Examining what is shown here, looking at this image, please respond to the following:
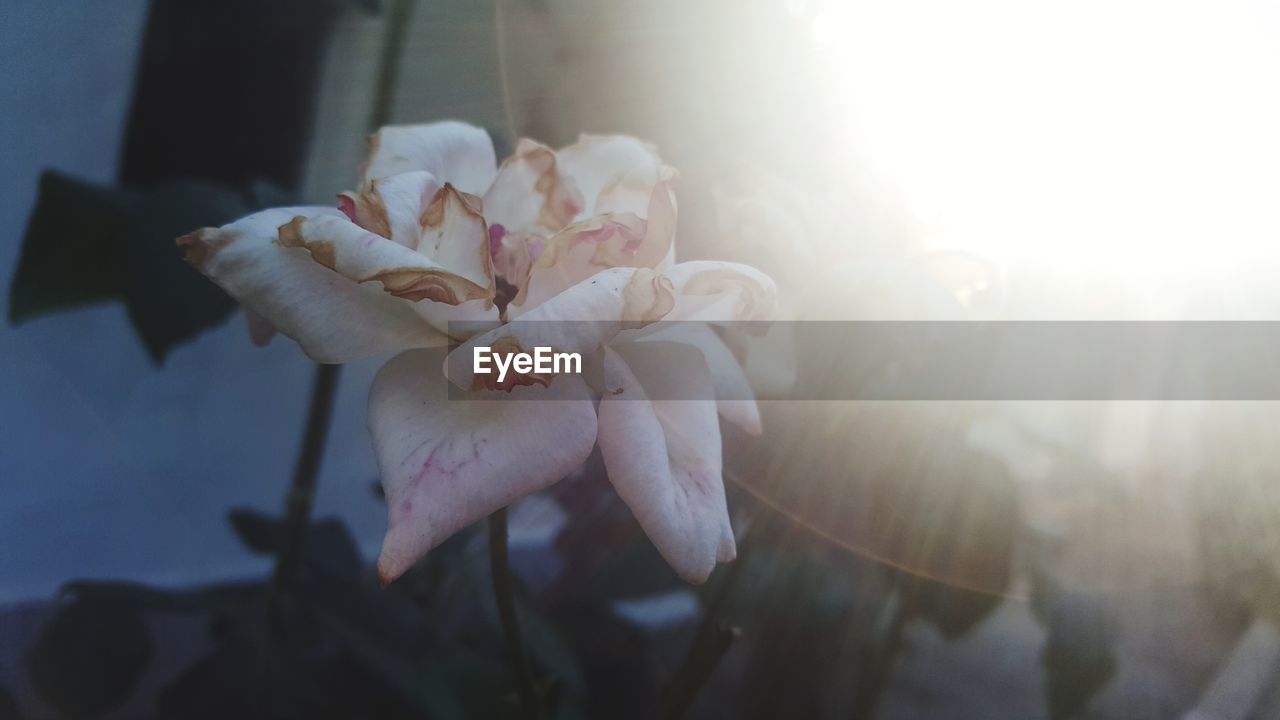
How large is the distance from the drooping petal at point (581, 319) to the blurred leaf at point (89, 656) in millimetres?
318

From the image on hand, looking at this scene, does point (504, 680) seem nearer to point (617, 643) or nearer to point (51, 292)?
point (617, 643)

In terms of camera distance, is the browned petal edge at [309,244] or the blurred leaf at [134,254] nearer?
the browned petal edge at [309,244]

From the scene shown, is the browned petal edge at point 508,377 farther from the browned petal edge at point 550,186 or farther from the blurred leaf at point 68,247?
the blurred leaf at point 68,247

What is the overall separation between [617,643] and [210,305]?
27 cm

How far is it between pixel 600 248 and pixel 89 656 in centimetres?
37

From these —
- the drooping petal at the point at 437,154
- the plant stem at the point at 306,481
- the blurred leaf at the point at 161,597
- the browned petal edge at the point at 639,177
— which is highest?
the browned petal edge at the point at 639,177

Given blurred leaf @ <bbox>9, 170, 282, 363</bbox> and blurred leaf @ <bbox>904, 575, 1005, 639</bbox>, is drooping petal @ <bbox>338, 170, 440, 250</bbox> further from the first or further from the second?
blurred leaf @ <bbox>904, 575, 1005, 639</bbox>

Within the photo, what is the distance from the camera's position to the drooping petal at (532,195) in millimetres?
249

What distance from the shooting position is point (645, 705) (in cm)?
40

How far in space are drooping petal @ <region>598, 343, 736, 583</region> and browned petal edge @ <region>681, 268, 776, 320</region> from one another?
0.02 metres

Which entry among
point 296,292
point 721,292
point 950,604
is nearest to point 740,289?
point 721,292

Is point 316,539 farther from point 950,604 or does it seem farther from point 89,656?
point 950,604

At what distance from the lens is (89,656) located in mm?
403

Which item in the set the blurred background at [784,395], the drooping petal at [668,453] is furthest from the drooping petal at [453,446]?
the blurred background at [784,395]
